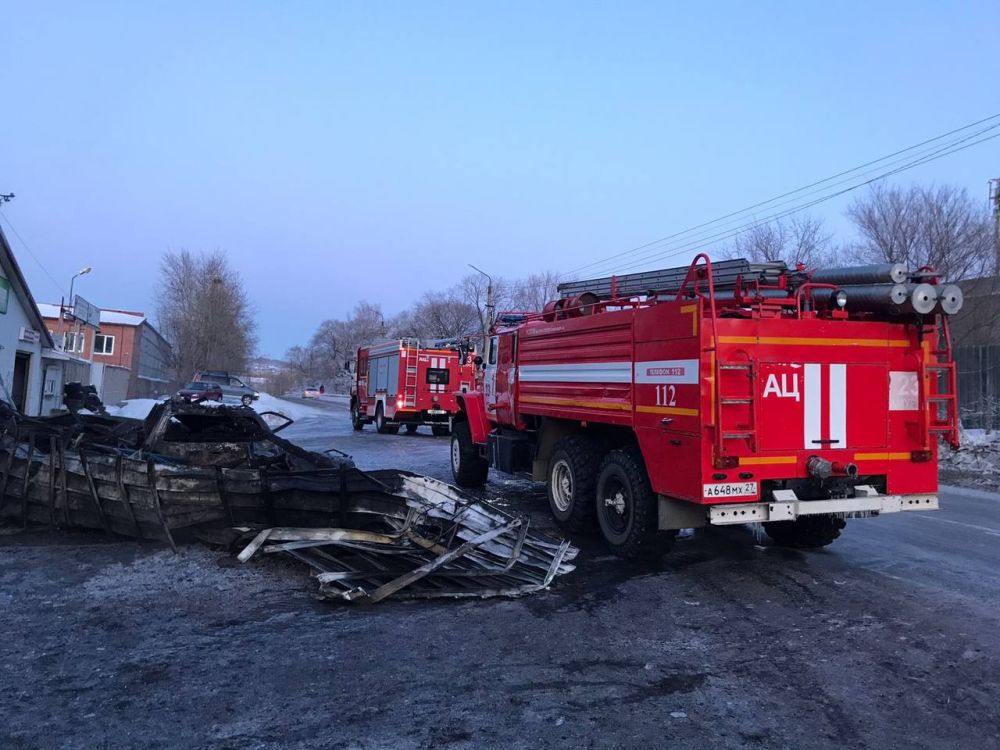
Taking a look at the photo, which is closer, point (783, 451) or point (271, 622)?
point (271, 622)

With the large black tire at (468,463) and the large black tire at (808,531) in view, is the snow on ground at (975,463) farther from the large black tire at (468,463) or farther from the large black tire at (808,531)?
the large black tire at (468,463)

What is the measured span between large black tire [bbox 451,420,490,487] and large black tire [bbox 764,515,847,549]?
514cm

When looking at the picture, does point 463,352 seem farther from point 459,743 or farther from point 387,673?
point 459,743

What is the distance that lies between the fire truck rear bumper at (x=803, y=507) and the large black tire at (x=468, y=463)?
6114 mm

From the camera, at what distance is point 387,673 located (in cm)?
416

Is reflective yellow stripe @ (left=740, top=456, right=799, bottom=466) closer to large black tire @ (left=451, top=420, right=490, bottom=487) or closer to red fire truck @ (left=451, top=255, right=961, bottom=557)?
red fire truck @ (left=451, top=255, right=961, bottom=557)

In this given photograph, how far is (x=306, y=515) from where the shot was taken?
6.71m

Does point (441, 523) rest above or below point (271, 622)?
above

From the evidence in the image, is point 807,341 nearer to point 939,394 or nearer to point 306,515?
point 939,394

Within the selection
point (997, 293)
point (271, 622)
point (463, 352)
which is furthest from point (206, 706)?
point (997, 293)

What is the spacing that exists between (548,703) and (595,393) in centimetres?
408

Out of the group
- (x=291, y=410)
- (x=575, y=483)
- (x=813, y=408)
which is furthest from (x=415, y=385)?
(x=291, y=410)

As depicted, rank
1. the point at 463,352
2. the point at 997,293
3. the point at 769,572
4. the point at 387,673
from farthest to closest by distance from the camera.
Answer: the point at 997,293, the point at 463,352, the point at 769,572, the point at 387,673

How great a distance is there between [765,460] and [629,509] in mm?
1384
